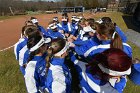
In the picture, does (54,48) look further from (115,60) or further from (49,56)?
(115,60)

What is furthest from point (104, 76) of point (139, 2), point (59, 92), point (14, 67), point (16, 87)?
point (139, 2)

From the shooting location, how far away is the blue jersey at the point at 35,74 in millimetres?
5508

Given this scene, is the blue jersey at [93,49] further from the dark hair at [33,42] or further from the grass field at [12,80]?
the grass field at [12,80]

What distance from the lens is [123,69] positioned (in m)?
3.76

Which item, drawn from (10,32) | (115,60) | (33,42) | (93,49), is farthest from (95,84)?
(10,32)

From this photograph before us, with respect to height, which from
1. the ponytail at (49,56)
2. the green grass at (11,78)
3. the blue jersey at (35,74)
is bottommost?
the green grass at (11,78)

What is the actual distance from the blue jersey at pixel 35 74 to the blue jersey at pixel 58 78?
47cm

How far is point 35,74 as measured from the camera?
18.2 ft

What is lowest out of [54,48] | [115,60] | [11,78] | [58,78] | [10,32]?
[10,32]

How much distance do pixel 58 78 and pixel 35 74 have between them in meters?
0.88

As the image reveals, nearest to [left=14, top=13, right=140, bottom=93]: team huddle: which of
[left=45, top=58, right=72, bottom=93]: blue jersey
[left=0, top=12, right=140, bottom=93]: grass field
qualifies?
[left=45, top=58, right=72, bottom=93]: blue jersey

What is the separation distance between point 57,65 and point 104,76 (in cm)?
111

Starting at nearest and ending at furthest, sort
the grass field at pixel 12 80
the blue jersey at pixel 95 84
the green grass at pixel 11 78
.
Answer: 1. the blue jersey at pixel 95 84
2. the grass field at pixel 12 80
3. the green grass at pixel 11 78

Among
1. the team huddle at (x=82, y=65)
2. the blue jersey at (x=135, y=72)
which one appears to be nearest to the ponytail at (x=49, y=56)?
the team huddle at (x=82, y=65)
